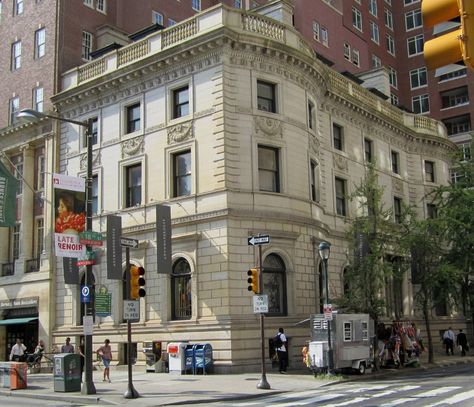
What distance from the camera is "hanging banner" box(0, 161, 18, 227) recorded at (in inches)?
1325

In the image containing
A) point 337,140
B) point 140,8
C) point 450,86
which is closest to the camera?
point 337,140

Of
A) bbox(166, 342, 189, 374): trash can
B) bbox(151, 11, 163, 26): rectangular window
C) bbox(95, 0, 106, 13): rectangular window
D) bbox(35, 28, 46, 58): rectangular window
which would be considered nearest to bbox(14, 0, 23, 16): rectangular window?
Answer: bbox(35, 28, 46, 58): rectangular window

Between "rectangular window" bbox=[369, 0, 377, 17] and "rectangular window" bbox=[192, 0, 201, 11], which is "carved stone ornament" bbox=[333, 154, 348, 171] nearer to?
"rectangular window" bbox=[192, 0, 201, 11]

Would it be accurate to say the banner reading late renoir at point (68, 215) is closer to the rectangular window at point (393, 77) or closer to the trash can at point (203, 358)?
the trash can at point (203, 358)

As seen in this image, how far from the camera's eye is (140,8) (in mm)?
43719

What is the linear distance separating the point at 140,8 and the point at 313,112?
54.3 ft

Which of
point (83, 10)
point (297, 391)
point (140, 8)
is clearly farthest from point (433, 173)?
point (297, 391)

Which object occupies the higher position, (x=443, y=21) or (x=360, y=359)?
(x=443, y=21)

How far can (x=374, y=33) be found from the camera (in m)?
68.9

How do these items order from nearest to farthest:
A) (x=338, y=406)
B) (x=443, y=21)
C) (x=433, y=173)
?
(x=443, y=21)
(x=338, y=406)
(x=433, y=173)

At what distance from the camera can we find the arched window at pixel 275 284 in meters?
29.6

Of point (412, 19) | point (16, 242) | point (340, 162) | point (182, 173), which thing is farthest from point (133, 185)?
point (412, 19)

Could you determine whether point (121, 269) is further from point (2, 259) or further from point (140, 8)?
point (140, 8)

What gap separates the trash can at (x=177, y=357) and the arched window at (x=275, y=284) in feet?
14.8
